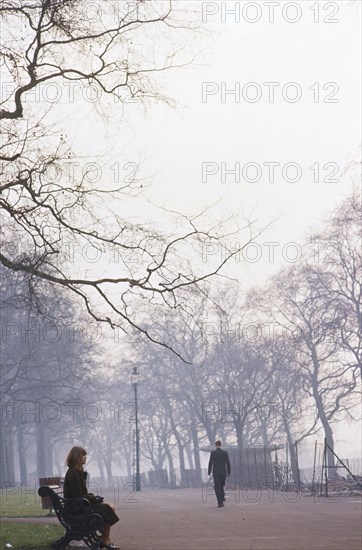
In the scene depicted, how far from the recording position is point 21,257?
1803cm

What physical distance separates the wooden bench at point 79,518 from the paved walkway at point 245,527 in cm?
201

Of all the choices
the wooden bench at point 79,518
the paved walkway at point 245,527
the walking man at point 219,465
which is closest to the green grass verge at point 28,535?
the paved walkway at point 245,527

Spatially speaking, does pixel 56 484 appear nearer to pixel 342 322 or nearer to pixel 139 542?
pixel 139 542

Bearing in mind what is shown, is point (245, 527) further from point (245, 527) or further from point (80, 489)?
point (80, 489)

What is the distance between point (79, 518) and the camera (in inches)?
530

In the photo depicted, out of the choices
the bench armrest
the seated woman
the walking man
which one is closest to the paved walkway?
the walking man

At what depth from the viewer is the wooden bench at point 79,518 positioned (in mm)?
13422

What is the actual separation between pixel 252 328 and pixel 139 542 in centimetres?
4795

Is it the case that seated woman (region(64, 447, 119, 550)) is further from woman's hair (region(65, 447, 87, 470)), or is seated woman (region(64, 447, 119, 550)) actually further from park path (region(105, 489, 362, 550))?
park path (region(105, 489, 362, 550))

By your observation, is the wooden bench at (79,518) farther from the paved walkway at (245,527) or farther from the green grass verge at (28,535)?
the paved walkway at (245,527)

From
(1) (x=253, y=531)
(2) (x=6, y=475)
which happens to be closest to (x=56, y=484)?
(1) (x=253, y=531)

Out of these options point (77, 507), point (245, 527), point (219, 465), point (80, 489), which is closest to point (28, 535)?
point (245, 527)

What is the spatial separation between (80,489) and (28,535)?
13.9 ft

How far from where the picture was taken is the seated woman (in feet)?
44.8
